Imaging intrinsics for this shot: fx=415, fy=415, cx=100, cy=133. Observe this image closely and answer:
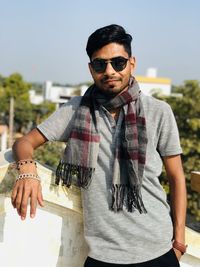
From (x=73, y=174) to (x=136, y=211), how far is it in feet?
0.92

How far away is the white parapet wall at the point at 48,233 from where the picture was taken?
1.72 meters

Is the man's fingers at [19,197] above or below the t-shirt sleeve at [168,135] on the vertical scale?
below

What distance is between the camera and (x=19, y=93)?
41.6 metres

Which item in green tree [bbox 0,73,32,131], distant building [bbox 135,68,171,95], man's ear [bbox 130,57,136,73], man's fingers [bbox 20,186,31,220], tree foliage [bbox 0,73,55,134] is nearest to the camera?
man's fingers [bbox 20,186,31,220]

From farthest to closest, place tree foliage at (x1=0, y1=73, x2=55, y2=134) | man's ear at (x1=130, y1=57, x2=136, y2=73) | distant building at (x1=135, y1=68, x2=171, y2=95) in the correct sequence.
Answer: distant building at (x1=135, y1=68, x2=171, y2=95)
tree foliage at (x1=0, y1=73, x2=55, y2=134)
man's ear at (x1=130, y1=57, x2=136, y2=73)

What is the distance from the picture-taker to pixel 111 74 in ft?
5.16

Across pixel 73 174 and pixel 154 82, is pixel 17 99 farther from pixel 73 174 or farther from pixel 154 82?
pixel 73 174

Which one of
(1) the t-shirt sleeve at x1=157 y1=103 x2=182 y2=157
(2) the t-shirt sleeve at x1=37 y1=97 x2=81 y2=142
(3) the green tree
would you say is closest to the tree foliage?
(3) the green tree

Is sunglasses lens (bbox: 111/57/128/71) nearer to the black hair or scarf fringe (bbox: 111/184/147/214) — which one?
the black hair

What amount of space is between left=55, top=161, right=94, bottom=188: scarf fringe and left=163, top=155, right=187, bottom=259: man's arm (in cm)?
32

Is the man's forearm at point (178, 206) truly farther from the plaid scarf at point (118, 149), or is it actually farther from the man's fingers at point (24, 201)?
the man's fingers at point (24, 201)

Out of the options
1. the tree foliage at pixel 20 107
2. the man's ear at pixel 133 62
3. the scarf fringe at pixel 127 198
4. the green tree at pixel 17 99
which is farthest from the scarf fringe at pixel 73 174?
the green tree at pixel 17 99

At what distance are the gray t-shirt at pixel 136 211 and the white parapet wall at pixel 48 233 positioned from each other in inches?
5.9

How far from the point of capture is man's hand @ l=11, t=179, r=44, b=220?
1.44m
